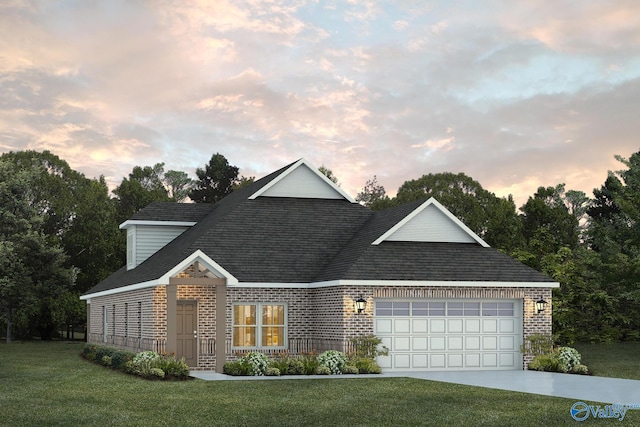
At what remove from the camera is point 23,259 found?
2288 inches

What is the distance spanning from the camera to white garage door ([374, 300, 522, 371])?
99.7 ft

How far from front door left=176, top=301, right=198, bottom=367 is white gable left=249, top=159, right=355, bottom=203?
6991mm

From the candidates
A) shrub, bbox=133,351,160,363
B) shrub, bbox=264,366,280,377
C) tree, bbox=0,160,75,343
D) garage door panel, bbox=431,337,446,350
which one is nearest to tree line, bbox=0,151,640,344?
tree, bbox=0,160,75,343

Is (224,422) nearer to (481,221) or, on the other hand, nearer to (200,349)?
(200,349)

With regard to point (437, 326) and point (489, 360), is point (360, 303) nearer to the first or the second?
point (437, 326)

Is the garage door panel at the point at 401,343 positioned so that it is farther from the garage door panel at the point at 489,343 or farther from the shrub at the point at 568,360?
the shrub at the point at 568,360

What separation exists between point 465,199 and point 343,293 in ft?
175

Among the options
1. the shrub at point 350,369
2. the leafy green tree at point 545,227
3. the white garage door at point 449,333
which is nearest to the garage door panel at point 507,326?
the white garage door at point 449,333

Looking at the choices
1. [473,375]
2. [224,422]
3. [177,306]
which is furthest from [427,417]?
[177,306]

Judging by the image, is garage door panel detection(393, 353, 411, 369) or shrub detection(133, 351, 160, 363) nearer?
shrub detection(133, 351, 160, 363)

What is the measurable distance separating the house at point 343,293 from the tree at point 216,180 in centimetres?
5124
